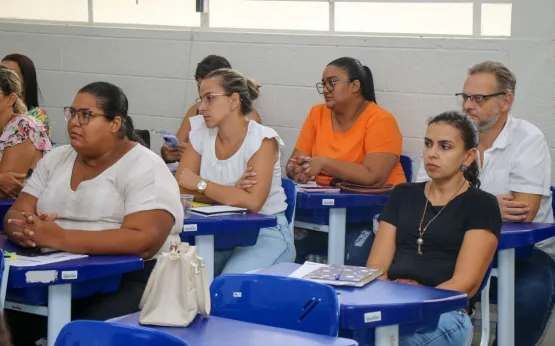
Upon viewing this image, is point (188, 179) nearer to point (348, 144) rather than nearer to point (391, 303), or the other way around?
point (348, 144)

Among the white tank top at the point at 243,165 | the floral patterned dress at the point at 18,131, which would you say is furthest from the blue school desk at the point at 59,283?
the floral patterned dress at the point at 18,131

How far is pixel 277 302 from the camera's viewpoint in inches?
104

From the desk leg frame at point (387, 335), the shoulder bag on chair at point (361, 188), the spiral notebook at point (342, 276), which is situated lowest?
the desk leg frame at point (387, 335)

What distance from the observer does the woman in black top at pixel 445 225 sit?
3184 mm

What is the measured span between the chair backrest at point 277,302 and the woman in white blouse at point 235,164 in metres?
1.28

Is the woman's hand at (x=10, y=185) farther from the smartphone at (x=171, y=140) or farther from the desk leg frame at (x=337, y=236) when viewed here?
the desk leg frame at (x=337, y=236)

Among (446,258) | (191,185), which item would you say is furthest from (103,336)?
(191,185)

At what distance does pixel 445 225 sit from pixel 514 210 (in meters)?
0.73

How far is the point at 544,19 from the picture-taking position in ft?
15.4

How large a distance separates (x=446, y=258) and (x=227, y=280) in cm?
94

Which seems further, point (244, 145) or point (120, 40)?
point (120, 40)

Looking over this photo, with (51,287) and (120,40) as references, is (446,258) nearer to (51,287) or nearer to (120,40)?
(51,287)

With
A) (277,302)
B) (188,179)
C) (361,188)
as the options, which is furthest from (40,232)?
(361,188)

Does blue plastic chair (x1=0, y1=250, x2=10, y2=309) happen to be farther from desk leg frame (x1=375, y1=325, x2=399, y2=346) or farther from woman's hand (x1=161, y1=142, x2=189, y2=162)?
woman's hand (x1=161, y1=142, x2=189, y2=162)
